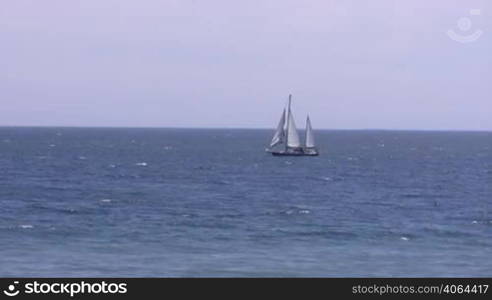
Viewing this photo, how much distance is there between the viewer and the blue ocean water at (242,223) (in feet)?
151

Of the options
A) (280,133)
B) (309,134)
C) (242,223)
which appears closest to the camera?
(242,223)

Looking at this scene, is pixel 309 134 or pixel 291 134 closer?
pixel 291 134

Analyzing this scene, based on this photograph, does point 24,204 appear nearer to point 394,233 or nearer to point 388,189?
point 394,233

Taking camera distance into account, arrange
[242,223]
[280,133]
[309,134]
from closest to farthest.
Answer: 1. [242,223]
2. [280,133]
3. [309,134]

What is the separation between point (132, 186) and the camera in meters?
100

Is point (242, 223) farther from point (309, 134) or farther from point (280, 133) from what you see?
point (309, 134)

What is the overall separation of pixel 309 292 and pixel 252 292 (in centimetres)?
146

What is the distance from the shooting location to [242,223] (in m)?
65.1

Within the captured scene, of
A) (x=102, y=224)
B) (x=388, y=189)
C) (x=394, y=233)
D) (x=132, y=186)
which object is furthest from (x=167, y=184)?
(x=394, y=233)

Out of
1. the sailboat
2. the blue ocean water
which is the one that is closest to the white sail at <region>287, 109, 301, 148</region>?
the sailboat

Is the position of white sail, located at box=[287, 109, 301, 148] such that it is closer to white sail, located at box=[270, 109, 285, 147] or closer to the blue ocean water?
white sail, located at box=[270, 109, 285, 147]

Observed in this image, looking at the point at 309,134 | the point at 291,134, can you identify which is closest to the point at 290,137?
the point at 291,134

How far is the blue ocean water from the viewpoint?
151ft

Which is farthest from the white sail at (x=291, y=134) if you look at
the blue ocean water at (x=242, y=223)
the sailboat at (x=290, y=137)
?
the blue ocean water at (x=242, y=223)
